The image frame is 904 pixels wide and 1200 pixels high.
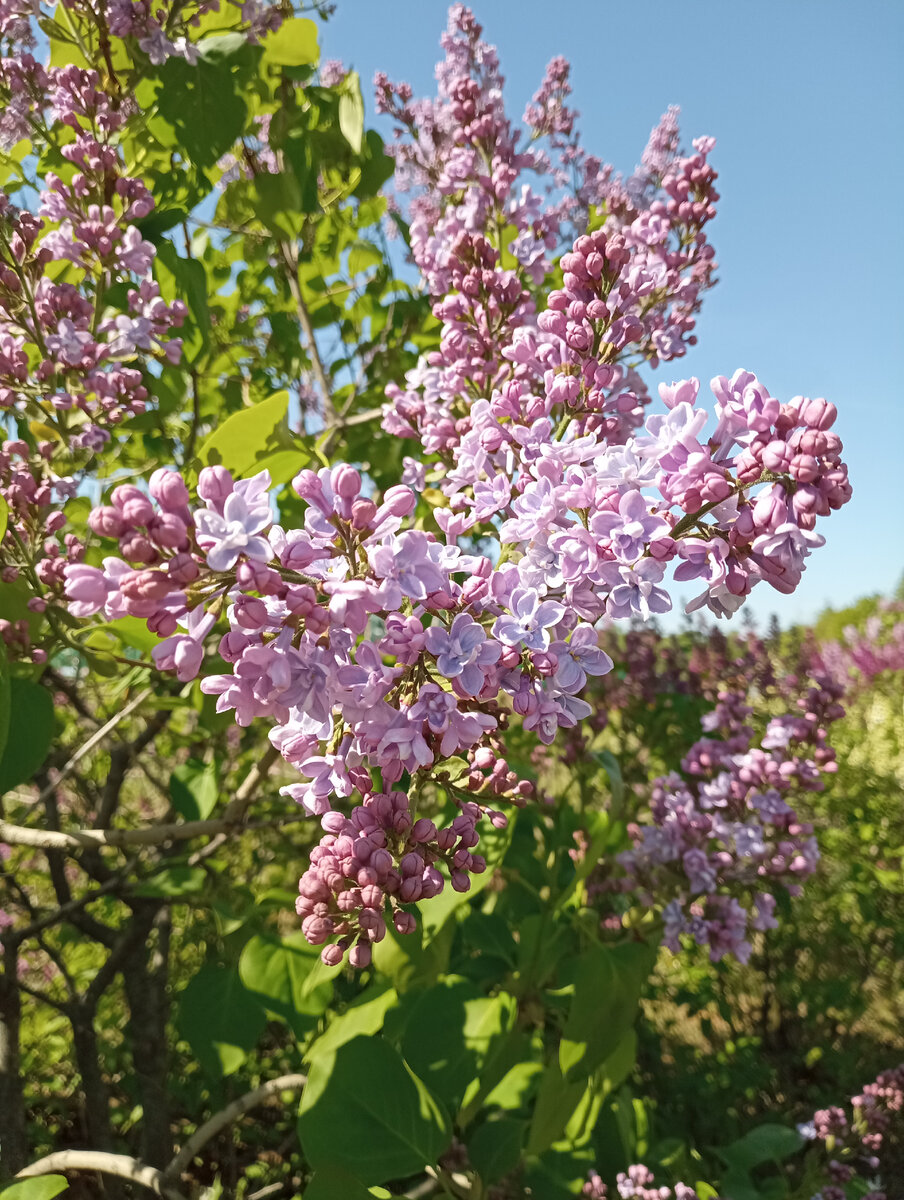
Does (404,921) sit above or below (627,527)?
below

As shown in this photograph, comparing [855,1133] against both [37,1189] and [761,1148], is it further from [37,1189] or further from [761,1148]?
[37,1189]

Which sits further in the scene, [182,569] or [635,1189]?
[635,1189]

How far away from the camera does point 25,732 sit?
4.02 ft

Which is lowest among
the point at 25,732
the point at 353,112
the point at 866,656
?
the point at 25,732

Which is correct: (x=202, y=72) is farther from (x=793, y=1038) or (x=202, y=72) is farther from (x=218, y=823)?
(x=793, y=1038)

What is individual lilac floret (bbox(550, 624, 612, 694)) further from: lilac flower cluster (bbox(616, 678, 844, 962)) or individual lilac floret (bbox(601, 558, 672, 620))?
lilac flower cluster (bbox(616, 678, 844, 962))

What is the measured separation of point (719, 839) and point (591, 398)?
4.73 feet

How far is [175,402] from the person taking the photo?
187 cm

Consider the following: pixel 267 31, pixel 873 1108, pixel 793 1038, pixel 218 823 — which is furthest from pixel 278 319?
pixel 793 1038

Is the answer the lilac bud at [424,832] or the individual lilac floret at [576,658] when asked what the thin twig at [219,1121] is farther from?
the individual lilac floret at [576,658]

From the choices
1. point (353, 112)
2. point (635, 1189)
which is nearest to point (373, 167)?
point (353, 112)

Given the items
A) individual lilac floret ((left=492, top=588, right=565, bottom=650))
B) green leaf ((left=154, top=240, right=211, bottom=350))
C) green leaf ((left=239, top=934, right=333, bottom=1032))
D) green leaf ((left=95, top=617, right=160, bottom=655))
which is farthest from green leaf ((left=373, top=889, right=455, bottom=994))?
green leaf ((left=154, top=240, right=211, bottom=350))

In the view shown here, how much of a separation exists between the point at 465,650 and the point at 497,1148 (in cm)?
119

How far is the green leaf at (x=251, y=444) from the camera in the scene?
1095 mm
